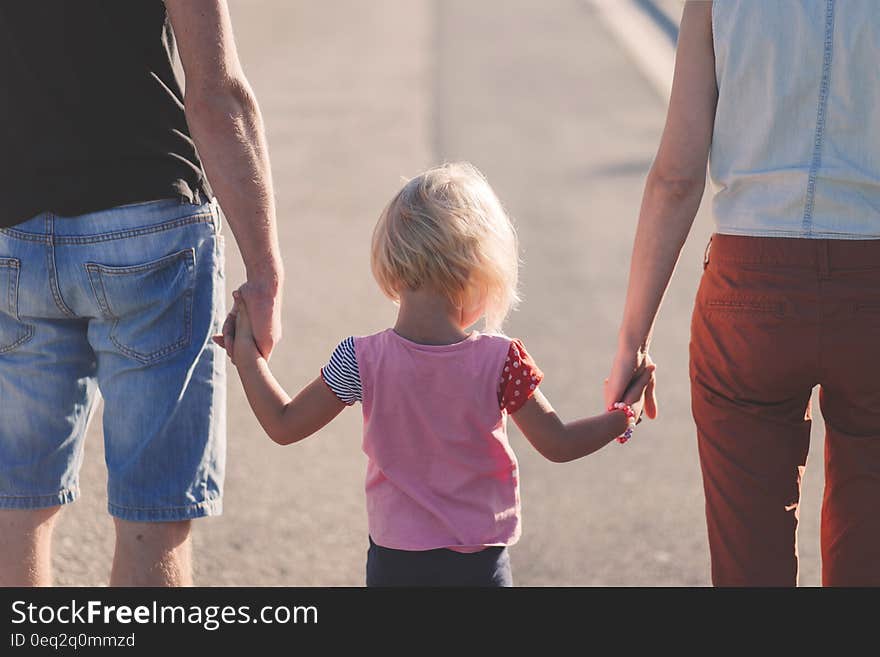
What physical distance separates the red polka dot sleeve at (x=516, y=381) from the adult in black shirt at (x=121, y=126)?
0.59 meters

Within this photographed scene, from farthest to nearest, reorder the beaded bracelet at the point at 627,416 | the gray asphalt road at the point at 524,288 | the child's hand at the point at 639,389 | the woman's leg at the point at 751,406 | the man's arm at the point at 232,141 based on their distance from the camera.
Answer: the gray asphalt road at the point at 524,288 → the child's hand at the point at 639,389 → the beaded bracelet at the point at 627,416 → the woman's leg at the point at 751,406 → the man's arm at the point at 232,141

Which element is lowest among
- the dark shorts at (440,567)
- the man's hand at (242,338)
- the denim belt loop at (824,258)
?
the dark shorts at (440,567)

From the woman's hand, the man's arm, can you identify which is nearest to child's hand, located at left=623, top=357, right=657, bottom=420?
the woman's hand

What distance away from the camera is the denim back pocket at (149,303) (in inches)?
102

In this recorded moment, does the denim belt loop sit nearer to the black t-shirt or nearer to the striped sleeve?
the striped sleeve

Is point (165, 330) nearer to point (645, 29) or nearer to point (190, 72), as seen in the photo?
point (190, 72)

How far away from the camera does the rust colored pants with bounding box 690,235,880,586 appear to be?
261 centimetres

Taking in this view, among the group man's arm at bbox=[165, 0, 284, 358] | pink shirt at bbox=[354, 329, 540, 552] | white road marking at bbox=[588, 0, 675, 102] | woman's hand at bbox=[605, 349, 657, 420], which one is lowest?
pink shirt at bbox=[354, 329, 540, 552]

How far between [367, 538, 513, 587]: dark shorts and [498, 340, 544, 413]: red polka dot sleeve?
31 centimetres

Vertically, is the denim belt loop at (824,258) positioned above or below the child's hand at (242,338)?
above

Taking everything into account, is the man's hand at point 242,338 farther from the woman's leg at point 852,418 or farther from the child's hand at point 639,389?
the woman's leg at point 852,418

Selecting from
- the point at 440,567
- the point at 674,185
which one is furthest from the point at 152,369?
the point at 674,185

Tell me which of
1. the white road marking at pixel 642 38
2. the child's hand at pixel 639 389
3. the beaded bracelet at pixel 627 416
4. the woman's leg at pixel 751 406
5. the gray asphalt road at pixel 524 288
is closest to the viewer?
the woman's leg at pixel 751 406

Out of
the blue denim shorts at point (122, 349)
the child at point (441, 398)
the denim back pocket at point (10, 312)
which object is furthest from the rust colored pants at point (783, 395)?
the denim back pocket at point (10, 312)
